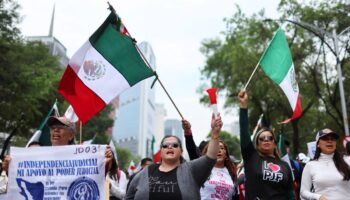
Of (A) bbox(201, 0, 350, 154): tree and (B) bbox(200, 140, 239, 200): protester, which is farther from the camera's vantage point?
(A) bbox(201, 0, 350, 154): tree

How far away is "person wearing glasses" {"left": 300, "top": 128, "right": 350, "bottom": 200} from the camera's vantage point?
4.38 metres

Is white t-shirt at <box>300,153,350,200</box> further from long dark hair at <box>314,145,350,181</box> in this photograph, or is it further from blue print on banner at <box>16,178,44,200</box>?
blue print on banner at <box>16,178,44,200</box>

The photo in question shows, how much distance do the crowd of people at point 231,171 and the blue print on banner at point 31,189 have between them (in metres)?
0.44

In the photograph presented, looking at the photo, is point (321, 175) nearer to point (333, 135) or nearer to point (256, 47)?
point (333, 135)

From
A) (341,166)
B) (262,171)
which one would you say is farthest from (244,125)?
(341,166)

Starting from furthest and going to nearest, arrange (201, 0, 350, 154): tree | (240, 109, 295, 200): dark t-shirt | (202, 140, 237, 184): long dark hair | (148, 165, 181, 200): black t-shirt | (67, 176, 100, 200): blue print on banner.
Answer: (201, 0, 350, 154): tree, (202, 140, 237, 184): long dark hair, (240, 109, 295, 200): dark t-shirt, (67, 176, 100, 200): blue print on banner, (148, 165, 181, 200): black t-shirt

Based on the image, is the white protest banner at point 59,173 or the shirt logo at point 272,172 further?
the shirt logo at point 272,172

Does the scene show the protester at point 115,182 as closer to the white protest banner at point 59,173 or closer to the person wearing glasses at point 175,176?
the white protest banner at point 59,173

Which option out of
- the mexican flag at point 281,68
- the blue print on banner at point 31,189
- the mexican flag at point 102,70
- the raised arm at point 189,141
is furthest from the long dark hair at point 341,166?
the blue print on banner at point 31,189

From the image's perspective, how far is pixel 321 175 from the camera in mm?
4484

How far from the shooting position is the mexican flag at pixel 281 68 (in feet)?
20.2

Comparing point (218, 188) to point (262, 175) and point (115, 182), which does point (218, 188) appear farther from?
→ point (115, 182)

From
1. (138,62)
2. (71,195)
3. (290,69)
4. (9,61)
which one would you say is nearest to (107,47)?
(138,62)

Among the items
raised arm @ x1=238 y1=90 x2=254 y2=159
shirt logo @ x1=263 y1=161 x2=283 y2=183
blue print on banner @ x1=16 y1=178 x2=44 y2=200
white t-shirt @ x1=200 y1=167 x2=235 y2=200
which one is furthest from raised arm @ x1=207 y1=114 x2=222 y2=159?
blue print on banner @ x1=16 y1=178 x2=44 y2=200
